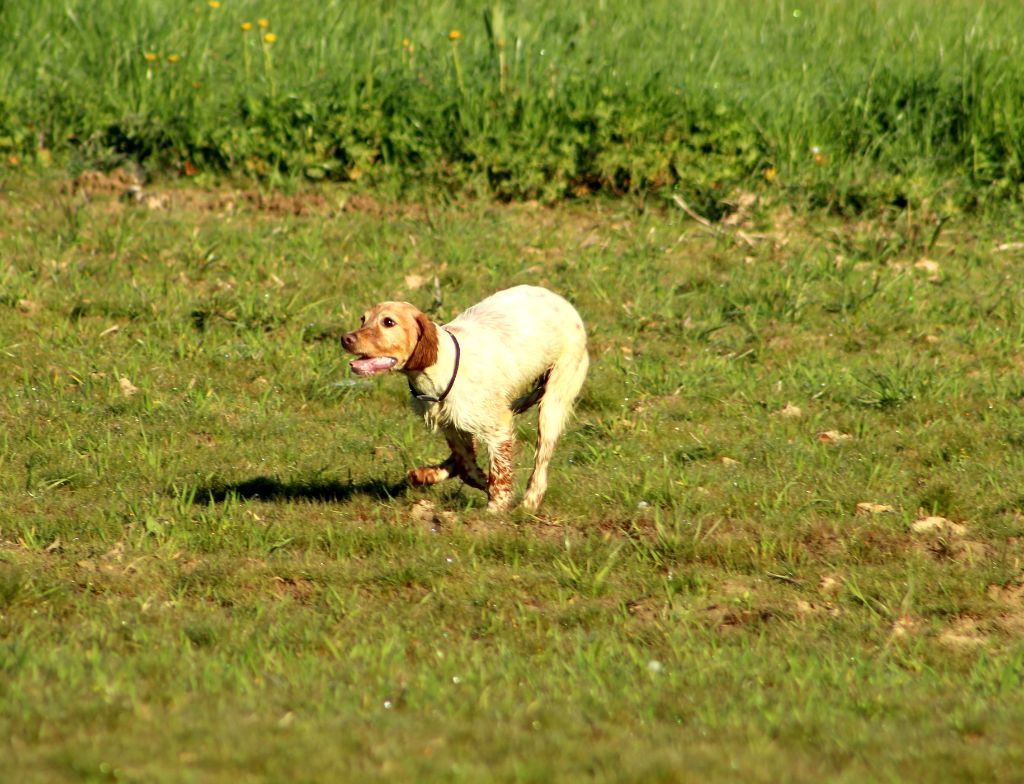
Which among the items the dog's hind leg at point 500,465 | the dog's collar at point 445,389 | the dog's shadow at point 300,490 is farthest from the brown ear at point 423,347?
the dog's shadow at point 300,490

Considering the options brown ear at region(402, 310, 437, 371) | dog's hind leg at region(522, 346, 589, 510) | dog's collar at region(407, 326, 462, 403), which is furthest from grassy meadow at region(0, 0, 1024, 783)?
brown ear at region(402, 310, 437, 371)

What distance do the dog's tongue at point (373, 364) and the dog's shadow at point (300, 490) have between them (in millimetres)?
1048

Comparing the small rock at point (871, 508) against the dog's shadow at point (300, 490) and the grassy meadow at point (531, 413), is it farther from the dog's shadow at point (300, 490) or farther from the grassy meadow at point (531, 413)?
the dog's shadow at point (300, 490)

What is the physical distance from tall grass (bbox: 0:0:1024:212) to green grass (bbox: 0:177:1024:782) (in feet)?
1.48

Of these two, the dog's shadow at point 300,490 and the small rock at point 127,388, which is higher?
the dog's shadow at point 300,490

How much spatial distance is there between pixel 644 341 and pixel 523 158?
2.79 metres

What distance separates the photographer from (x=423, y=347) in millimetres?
6727

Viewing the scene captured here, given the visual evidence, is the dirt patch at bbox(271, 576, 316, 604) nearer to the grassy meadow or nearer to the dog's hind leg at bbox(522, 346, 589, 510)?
the grassy meadow

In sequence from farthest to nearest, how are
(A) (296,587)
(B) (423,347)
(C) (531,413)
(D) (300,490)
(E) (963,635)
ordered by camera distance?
(C) (531,413)
(D) (300,490)
(B) (423,347)
(A) (296,587)
(E) (963,635)

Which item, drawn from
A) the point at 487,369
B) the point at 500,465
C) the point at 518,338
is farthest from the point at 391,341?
the point at 500,465

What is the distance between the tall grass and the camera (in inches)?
488

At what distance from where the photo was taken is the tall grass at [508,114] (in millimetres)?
12383

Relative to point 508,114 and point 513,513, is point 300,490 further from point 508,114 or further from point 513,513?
point 508,114

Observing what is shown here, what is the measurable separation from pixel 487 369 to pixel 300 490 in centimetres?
126
